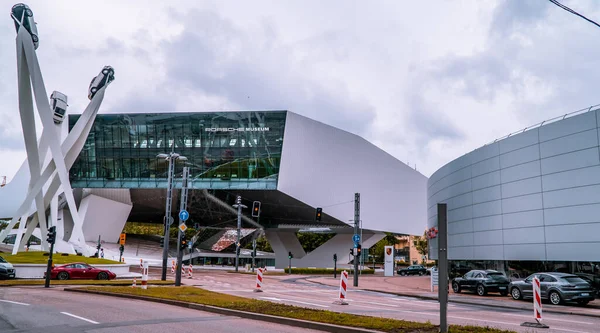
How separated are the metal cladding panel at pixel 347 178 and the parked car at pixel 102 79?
20.2 meters

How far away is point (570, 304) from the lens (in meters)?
21.5

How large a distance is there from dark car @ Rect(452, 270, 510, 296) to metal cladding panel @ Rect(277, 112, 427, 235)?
34479mm

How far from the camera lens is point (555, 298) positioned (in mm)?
21750

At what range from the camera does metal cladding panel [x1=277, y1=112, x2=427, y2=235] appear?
61469 millimetres

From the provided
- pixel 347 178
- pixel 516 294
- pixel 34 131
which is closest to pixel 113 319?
pixel 516 294

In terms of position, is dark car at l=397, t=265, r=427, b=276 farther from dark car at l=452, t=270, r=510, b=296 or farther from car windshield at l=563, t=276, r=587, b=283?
car windshield at l=563, t=276, r=587, b=283

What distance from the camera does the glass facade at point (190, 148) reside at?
60688 millimetres

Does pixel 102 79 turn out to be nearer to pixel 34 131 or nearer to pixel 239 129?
pixel 34 131

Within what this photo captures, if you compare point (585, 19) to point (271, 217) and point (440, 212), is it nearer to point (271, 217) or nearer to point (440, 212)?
point (440, 212)

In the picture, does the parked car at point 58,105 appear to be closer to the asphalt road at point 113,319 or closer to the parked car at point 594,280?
the asphalt road at point 113,319

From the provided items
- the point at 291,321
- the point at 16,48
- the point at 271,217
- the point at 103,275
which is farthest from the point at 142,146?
the point at 291,321

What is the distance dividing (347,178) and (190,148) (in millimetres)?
20359

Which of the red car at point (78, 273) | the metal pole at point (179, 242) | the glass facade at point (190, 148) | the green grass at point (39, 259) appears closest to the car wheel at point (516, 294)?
the metal pole at point (179, 242)

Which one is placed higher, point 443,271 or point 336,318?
point 443,271
